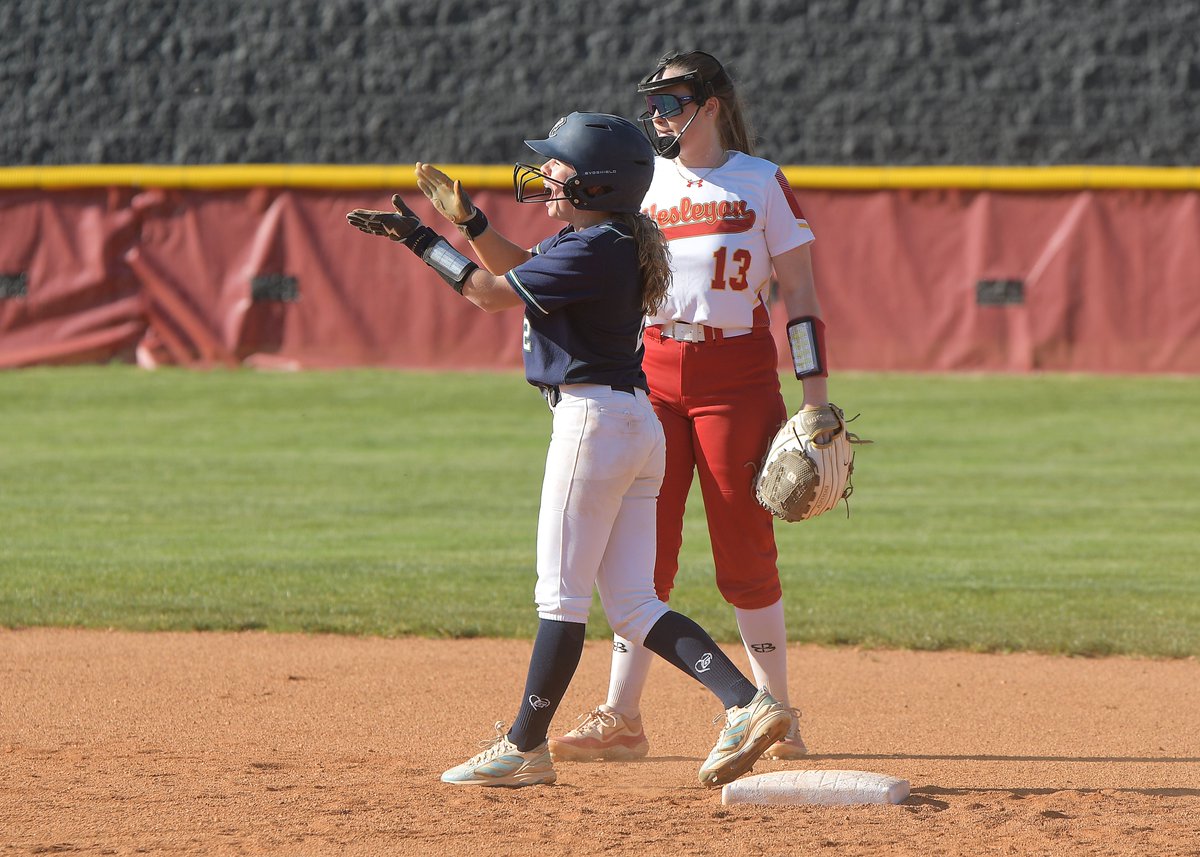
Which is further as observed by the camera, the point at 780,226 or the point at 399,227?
the point at 780,226

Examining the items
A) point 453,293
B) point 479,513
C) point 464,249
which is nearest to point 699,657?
point 479,513

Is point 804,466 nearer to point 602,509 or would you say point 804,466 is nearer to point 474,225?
point 602,509

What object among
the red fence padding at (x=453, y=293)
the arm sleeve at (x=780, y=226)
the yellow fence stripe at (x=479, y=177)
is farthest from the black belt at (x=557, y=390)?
the yellow fence stripe at (x=479, y=177)

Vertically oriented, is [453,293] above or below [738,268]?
above

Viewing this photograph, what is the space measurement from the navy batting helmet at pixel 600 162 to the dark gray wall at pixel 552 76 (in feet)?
46.2

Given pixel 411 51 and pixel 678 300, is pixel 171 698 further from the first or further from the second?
pixel 411 51

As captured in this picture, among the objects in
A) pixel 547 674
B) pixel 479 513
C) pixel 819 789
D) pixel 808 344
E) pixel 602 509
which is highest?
pixel 808 344

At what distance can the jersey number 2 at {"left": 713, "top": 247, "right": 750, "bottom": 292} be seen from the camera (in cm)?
487

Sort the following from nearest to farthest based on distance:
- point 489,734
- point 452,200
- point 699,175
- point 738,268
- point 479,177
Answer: point 452,200 → point 738,268 → point 699,175 → point 489,734 → point 479,177

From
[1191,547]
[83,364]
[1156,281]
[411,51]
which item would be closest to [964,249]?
[1156,281]

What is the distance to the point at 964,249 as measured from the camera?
17125 millimetres

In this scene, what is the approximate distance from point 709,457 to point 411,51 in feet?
49.8

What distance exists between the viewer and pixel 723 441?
4.93 meters

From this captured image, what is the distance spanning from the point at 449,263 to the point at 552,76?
15.0 meters
